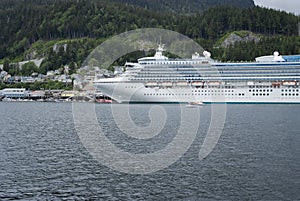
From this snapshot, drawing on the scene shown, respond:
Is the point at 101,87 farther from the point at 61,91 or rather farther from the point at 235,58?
the point at 235,58

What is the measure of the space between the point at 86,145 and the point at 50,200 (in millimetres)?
14104

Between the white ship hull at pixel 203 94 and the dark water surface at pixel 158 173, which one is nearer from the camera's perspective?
the dark water surface at pixel 158 173

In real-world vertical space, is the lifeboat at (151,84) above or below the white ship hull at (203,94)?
above

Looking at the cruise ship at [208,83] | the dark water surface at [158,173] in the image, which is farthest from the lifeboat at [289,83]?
the dark water surface at [158,173]

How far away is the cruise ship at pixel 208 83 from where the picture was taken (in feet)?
294

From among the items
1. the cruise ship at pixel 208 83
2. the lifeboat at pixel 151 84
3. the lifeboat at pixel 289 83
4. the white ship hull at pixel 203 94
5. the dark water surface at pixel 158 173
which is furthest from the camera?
the lifeboat at pixel 151 84

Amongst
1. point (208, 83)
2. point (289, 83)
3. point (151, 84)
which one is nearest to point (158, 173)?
point (151, 84)

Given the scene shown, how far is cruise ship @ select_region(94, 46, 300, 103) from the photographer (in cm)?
8969

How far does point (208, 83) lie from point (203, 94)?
2.71 meters

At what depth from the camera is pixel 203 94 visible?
299 feet

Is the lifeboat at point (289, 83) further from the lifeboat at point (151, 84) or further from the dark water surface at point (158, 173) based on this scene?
the dark water surface at point (158, 173)

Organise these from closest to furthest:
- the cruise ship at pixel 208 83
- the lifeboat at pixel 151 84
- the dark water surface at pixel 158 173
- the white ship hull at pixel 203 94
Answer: the dark water surface at pixel 158 173, the white ship hull at pixel 203 94, the cruise ship at pixel 208 83, the lifeboat at pixel 151 84

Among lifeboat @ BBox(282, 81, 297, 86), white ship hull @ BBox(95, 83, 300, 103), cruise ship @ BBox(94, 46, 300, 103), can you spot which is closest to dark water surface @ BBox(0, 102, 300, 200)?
white ship hull @ BBox(95, 83, 300, 103)

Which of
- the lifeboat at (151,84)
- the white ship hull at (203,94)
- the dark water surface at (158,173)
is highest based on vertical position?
the lifeboat at (151,84)
